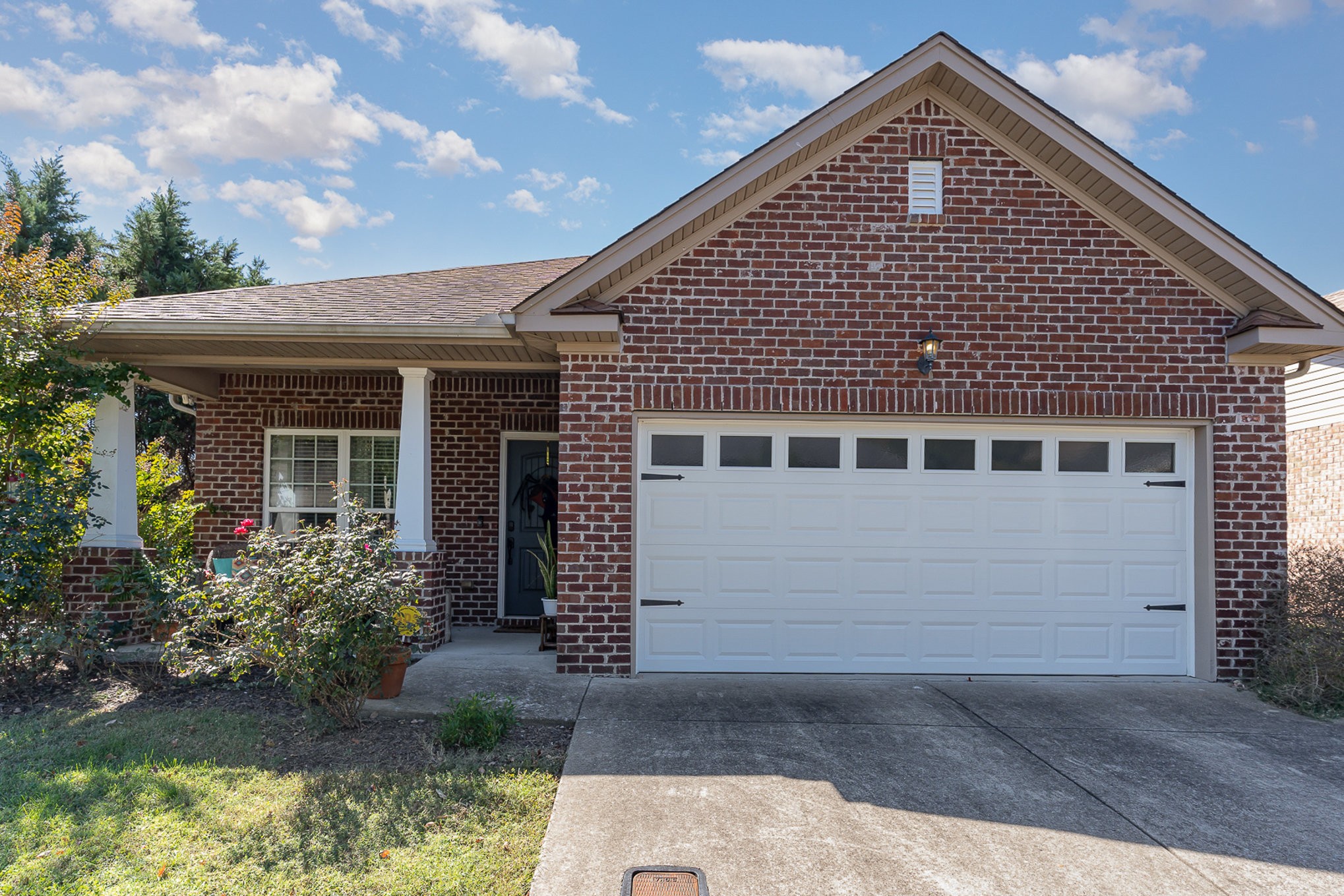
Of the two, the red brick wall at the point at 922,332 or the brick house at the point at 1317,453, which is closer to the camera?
the red brick wall at the point at 922,332

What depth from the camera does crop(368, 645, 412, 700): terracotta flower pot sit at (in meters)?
6.07

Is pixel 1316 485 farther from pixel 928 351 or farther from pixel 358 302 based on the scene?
pixel 358 302

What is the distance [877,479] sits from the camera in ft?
24.4

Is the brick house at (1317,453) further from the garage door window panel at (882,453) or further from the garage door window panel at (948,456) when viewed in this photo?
the garage door window panel at (882,453)

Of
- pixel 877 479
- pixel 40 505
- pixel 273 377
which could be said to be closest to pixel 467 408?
pixel 273 377

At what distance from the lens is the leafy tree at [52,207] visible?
2188 centimetres

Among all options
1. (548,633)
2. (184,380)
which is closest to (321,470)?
(184,380)

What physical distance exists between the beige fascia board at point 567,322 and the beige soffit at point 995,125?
0.07 m

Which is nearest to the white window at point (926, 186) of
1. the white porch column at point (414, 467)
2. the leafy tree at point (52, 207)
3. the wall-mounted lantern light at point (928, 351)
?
the wall-mounted lantern light at point (928, 351)

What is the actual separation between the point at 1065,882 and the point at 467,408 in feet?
25.6

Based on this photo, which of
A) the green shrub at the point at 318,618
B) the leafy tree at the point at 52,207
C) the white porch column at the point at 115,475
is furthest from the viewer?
the leafy tree at the point at 52,207

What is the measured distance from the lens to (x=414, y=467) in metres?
7.88

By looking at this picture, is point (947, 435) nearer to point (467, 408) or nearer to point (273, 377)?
point (467, 408)

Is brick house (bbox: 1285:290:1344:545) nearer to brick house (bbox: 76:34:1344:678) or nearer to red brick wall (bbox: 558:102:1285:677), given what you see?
red brick wall (bbox: 558:102:1285:677)
